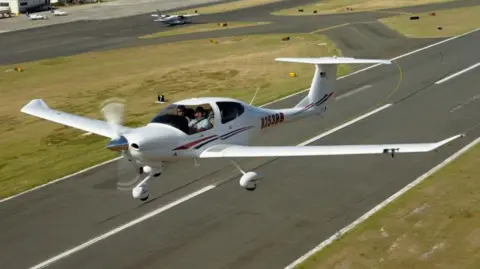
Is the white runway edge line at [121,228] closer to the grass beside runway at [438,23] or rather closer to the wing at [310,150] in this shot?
the wing at [310,150]

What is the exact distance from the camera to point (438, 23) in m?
76.5

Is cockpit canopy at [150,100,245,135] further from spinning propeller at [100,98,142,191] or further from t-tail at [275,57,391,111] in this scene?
t-tail at [275,57,391,111]

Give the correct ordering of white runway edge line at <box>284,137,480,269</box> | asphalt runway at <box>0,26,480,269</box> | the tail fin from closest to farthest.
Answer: white runway edge line at <box>284,137,480,269</box> → asphalt runway at <box>0,26,480,269</box> → the tail fin

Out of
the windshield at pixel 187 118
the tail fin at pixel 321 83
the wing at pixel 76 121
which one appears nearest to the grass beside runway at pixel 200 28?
the wing at pixel 76 121

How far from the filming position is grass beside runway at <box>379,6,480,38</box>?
6981cm

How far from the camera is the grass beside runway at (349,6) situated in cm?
9562

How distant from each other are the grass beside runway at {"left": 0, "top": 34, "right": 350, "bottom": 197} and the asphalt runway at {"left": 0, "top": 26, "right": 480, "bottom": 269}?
13.0 feet

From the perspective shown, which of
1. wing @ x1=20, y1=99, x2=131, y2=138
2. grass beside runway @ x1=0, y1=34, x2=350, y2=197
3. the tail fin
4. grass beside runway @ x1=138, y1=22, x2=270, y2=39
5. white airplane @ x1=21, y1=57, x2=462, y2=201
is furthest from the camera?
grass beside runway @ x1=138, y1=22, x2=270, y2=39

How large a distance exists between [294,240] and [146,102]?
2438cm

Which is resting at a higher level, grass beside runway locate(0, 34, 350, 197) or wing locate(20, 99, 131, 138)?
wing locate(20, 99, 131, 138)

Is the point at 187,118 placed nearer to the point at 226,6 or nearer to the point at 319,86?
the point at 319,86

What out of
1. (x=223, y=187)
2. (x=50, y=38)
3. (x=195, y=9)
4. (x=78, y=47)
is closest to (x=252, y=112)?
(x=223, y=187)

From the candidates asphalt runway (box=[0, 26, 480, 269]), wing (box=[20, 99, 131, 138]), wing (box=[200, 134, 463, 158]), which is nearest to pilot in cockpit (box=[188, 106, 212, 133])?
wing (box=[200, 134, 463, 158])

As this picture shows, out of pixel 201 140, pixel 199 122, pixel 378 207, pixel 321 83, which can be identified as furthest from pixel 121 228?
pixel 321 83
